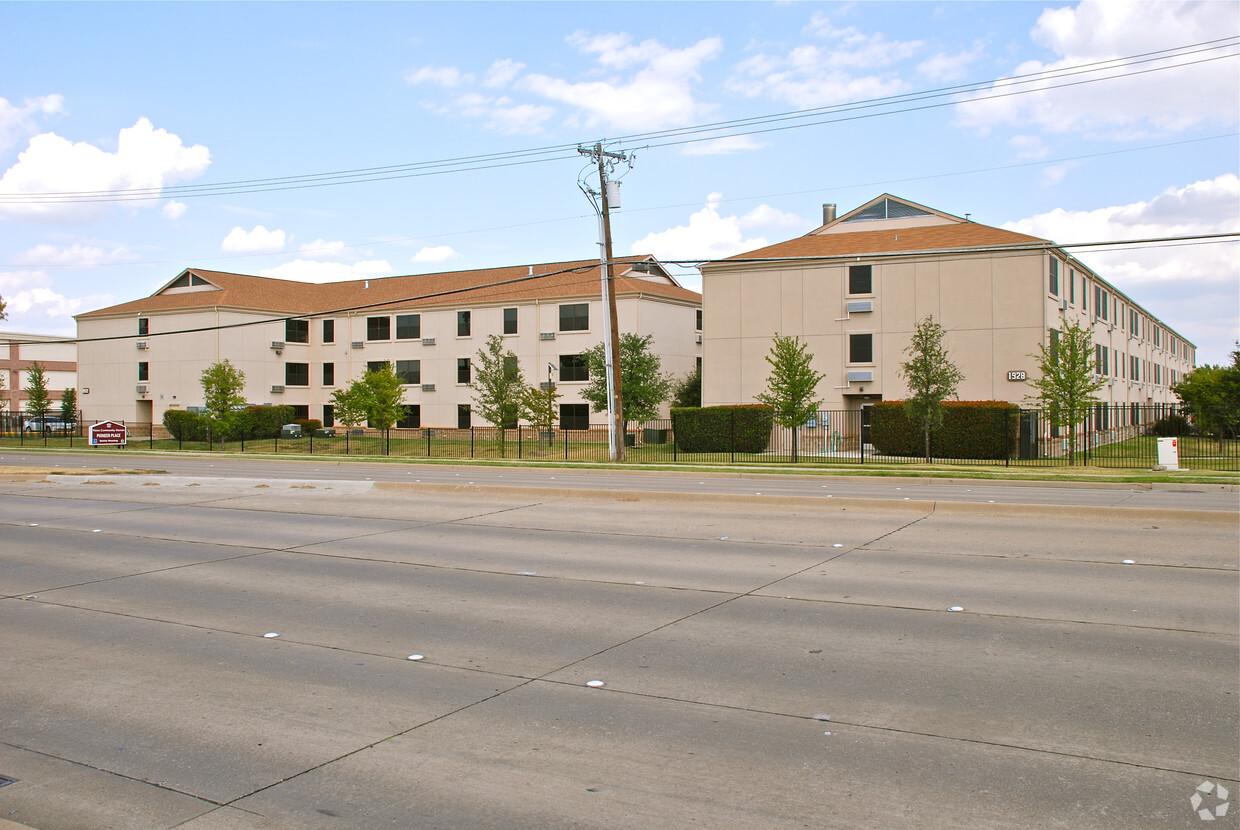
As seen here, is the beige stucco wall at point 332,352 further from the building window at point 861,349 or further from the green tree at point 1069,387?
the green tree at point 1069,387

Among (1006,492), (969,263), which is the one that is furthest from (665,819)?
(969,263)

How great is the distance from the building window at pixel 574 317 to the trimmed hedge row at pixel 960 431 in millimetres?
21280

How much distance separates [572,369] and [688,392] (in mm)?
7134

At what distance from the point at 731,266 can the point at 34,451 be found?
36.2m

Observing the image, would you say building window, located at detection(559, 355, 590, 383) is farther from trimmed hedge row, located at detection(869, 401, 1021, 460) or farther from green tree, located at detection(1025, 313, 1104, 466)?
green tree, located at detection(1025, 313, 1104, 466)

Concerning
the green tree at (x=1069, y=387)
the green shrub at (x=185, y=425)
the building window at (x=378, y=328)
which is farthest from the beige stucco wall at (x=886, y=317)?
the green shrub at (x=185, y=425)

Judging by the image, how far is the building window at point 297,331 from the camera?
212 ft

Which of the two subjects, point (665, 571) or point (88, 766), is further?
point (665, 571)

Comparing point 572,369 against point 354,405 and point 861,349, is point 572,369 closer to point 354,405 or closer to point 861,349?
point 354,405

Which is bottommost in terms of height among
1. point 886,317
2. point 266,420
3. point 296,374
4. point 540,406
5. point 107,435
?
point 107,435

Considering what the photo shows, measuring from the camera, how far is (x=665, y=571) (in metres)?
11.4

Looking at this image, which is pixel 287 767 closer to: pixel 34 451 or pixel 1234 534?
pixel 1234 534

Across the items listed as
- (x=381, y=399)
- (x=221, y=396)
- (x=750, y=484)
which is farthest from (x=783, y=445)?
(x=221, y=396)

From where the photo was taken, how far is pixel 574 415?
182ft
